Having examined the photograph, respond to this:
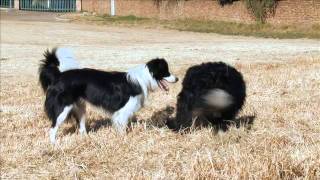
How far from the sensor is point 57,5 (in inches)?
2608

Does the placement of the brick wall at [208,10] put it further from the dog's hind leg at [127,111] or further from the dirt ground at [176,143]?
the dog's hind leg at [127,111]

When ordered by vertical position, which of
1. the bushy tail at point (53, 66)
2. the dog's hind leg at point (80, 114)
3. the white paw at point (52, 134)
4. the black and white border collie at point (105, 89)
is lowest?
the white paw at point (52, 134)

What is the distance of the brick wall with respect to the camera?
1455 inches

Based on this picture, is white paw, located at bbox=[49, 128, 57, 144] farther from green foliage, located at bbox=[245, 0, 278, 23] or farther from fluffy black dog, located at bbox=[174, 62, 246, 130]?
green foliage, located at bbox=[245, 0, 278, 23]

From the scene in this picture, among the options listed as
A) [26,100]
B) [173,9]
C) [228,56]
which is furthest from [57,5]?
[26,100]

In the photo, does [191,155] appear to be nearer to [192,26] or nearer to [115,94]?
[115,94]

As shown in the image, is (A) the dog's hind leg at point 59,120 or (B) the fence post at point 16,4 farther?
(B) the fence post at point 16,4

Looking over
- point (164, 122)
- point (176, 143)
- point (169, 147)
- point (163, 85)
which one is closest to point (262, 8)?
point (164, 122)

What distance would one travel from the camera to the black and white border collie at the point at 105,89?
7.46 m

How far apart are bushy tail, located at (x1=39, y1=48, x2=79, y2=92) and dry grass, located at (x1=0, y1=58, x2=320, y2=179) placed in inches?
26.7

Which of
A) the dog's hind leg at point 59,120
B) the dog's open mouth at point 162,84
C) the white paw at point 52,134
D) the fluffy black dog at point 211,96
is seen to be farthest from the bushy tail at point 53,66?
the fluffy black dog at point 211,96

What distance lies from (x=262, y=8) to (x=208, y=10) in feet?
18.0

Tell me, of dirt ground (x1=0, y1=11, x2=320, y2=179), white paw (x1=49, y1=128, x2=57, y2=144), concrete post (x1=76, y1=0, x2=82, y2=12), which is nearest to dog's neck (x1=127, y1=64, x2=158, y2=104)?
dirt ground (x1=0, y1=11, x2=320, y2=179)

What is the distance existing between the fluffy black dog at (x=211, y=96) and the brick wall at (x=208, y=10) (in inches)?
1210
